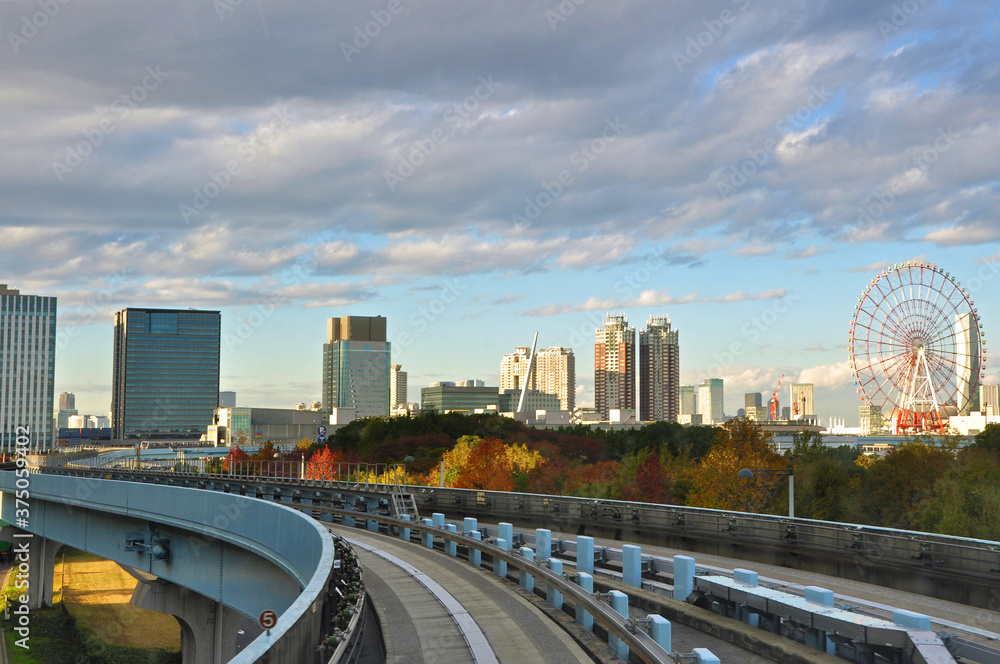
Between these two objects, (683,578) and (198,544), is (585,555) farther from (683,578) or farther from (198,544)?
(198,544)

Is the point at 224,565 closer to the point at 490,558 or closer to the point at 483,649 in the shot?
the point at 490,558

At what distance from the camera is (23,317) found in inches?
6585

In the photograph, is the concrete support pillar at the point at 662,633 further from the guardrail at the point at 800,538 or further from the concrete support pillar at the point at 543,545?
the guardrail at the point at 800,538

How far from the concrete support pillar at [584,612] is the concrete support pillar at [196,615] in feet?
68.9

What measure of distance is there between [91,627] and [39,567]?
690cm

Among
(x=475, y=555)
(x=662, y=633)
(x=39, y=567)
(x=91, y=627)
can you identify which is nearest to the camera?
(x=662, y=633)

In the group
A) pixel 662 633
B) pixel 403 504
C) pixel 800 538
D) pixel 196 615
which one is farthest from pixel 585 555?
pixel 403 504

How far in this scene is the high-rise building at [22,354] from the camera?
16525 centimetres

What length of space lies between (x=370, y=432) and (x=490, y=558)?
323 ft

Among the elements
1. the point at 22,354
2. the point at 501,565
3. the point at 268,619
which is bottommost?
the point at 501,565

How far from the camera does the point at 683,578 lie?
50.3ft

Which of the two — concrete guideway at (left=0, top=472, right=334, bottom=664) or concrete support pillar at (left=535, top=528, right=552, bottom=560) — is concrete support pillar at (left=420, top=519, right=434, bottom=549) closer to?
concrete guideway at (left=0, top=472, right=334, bottom=664)

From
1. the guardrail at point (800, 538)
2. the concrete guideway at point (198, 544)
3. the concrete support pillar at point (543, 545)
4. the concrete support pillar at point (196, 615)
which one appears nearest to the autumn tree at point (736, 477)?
the guardrail at point (800, 538)

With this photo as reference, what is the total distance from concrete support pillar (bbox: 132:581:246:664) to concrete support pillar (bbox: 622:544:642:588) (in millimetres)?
19496
